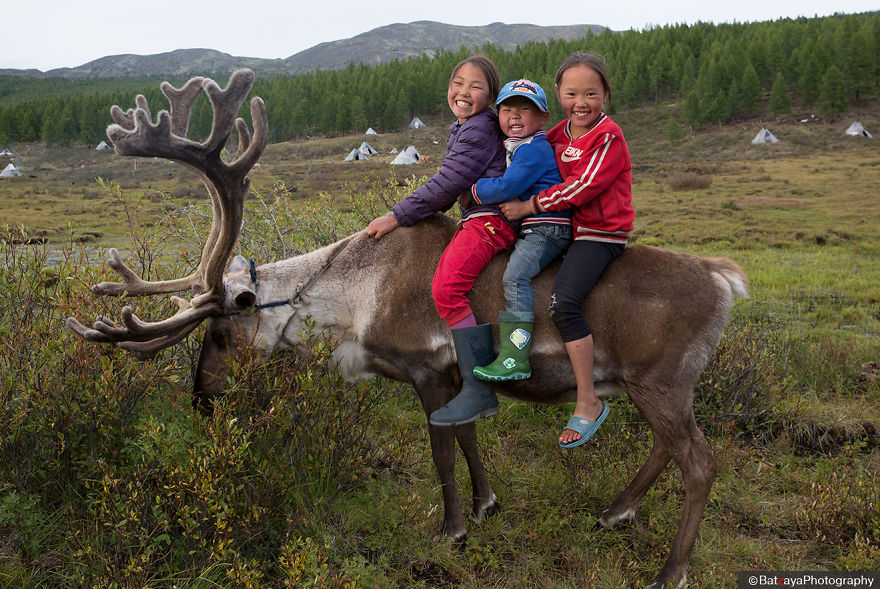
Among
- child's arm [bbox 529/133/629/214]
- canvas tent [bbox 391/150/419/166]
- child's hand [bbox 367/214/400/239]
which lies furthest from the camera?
canvas tent [bbox 391/150/419/166]

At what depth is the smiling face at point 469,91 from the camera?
384cm

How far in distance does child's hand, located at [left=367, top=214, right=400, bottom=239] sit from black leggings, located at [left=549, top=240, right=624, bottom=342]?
45.0 inches

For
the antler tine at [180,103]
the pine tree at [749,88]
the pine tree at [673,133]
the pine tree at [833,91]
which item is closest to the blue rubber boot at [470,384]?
the antler tine at [180,103]

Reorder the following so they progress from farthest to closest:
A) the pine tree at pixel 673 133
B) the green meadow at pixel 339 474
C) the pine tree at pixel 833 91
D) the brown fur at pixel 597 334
A: 1. the pine tree at pixel 833 91
2. the pine tree at pixel 673 133
3. the brown fur at pixel 597 334
4. the green meadow at pixel 339 474

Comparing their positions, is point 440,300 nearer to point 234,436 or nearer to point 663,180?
point 234,436

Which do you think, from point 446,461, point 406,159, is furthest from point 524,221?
point 406,159

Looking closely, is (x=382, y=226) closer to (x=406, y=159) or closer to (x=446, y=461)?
(x=446, y=461)

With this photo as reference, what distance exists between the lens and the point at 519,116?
12.2 ft

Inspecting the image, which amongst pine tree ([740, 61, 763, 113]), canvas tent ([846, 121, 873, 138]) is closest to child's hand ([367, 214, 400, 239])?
canvas tent ([846, 121, 873, 138])

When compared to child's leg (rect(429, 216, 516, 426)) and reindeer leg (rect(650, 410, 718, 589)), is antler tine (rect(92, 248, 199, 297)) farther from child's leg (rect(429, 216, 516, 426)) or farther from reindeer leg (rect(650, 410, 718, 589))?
reindeer leg (rect(650, 410, 718, 589))

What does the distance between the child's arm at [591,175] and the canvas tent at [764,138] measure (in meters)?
58.1

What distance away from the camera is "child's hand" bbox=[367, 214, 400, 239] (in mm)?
3982

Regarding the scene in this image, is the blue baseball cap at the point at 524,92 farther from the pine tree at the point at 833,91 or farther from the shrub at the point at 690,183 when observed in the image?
the pine tree at the point at 833,91

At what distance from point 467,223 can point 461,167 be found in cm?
34
